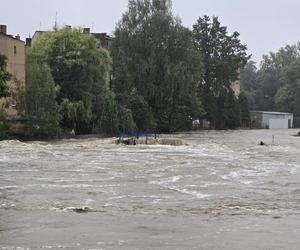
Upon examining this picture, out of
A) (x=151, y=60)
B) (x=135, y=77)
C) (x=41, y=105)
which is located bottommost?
(x=41, y=105)

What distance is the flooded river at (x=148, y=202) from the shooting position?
477 inches

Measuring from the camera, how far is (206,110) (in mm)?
93938

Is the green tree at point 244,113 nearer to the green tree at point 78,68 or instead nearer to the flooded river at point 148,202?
the green tree at point 78,68

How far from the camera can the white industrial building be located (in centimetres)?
12081

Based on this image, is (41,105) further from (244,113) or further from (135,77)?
(244,113)

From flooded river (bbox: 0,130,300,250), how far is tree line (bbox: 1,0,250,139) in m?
19.6

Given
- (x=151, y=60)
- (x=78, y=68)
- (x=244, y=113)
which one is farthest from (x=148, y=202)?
(x=244, y=113)

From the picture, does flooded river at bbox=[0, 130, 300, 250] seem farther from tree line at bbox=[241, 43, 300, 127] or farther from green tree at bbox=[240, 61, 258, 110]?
green tree at bbox=[240, 61, 258, 110]

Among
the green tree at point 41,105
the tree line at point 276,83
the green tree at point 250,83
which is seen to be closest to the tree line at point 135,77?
the green tree at point 41,105

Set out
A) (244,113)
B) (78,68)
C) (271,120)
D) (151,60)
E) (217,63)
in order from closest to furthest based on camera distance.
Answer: (78,68) → (151,60) → (217,63) → (244,113) → (271,120)

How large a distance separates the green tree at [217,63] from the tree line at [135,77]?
15cm

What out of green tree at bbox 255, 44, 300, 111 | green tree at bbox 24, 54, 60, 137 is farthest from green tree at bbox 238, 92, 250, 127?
green tree at bbox 24, 54, 60, 137

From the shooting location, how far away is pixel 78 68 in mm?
60875

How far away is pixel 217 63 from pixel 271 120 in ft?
104
